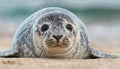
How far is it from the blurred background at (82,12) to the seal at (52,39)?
9.44 metres

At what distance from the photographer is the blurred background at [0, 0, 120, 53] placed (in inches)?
748

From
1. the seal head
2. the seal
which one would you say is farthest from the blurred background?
A: the seal head

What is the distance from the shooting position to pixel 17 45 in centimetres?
736

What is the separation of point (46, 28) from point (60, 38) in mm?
483

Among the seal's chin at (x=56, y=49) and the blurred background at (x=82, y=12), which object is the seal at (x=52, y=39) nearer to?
the seal's chin at (x=56, y=49)

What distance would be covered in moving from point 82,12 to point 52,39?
19.6m

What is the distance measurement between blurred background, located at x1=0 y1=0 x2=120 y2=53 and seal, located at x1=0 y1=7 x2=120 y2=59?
31.0ft

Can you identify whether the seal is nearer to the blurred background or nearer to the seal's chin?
the seal's chin

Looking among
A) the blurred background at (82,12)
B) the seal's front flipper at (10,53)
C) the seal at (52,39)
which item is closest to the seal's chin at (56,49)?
the seal at (52,39)

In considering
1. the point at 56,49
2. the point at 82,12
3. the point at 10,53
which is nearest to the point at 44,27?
the point at 56,49

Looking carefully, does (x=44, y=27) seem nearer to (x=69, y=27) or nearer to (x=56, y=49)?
(x=69, y=27)

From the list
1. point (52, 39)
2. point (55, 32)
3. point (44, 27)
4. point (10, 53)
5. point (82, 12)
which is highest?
point (82, 12)

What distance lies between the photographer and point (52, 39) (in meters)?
6.16

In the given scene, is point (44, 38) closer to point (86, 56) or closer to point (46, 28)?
point (46, 28)
